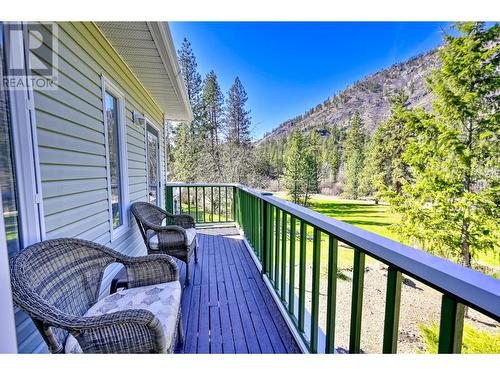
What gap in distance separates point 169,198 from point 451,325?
5623 millimetres

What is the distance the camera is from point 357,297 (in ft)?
3.42

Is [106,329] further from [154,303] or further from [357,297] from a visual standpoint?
[357,297]

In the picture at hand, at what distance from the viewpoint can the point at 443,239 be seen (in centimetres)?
773

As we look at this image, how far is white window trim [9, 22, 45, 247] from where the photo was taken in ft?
4.17

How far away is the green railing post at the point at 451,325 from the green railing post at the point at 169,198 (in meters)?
5.51

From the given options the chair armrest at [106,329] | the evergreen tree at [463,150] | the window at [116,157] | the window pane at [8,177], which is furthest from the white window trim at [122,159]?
the evergreen tree at [463,150]

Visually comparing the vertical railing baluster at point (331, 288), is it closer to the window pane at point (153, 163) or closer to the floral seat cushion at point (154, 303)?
the floral seat cushion at point (154, 303)

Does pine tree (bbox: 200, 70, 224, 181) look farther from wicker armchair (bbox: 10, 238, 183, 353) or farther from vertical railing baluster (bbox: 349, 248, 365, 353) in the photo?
vertical railing baluster (bbox: 349, 248, 365, 353)

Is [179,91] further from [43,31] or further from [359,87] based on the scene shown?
[359,87]

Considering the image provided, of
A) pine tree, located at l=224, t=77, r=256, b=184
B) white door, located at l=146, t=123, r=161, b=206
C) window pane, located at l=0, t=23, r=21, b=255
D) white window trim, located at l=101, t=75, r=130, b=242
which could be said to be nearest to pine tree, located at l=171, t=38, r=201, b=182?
pine tree, located at l=224, t=77, r=256, b=184

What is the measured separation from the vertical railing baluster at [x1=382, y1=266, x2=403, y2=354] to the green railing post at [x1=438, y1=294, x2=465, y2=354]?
0.53 ft

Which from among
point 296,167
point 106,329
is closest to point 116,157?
point 106,329
